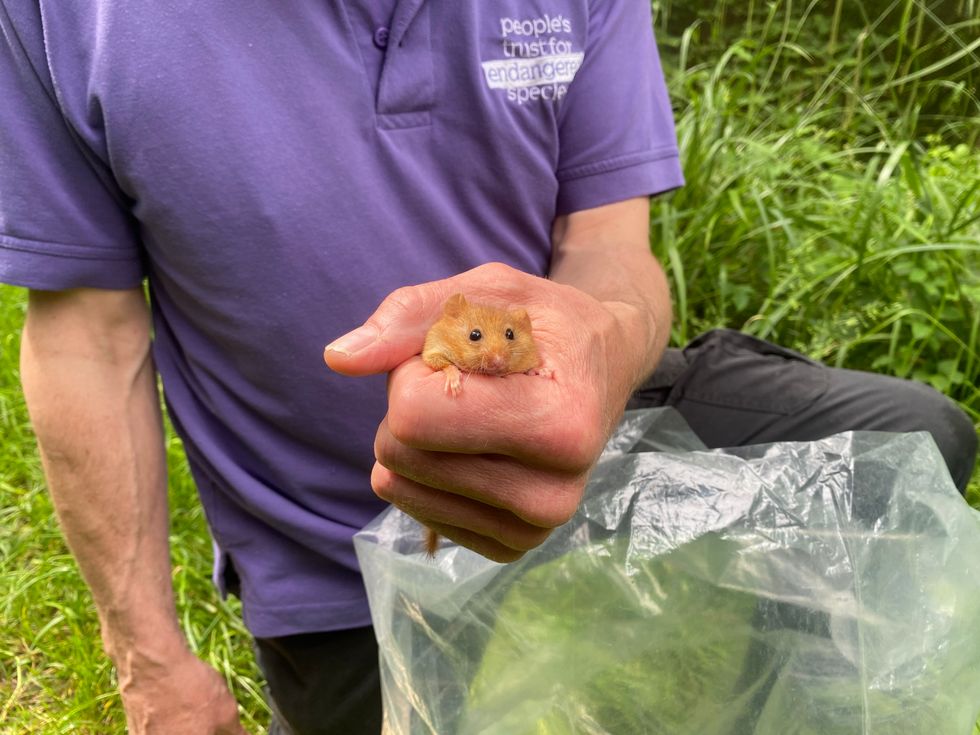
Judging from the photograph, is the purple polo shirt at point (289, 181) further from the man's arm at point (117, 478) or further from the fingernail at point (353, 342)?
the fingernail at point (353, 342)

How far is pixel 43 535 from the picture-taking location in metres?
2.84

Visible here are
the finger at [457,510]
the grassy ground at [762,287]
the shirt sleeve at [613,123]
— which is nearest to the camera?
the finger at [457,510]

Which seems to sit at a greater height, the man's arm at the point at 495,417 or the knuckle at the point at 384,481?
the man's arm at the point at 495,417

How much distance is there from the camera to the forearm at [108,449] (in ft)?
5.27

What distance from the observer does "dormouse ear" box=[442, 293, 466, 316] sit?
1.04 m

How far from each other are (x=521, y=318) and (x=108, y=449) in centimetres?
108

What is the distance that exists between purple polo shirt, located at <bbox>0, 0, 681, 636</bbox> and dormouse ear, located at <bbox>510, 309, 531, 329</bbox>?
2.00ft

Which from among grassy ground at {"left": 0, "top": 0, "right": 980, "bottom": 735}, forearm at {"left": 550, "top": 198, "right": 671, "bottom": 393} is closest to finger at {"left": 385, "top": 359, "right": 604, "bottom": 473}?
forearm at {"left": 550, "top": 198, "right": 671, "bottom": 393}

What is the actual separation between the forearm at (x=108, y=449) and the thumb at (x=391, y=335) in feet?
2.74

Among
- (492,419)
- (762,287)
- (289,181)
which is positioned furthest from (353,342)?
(762,287)

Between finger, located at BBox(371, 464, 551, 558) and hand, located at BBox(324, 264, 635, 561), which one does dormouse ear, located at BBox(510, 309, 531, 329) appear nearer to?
hand, located at BBox(324, 264, 635, 561)

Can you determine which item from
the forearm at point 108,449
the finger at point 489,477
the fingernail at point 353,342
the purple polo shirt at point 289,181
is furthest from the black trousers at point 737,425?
the fingernail at point 353,342

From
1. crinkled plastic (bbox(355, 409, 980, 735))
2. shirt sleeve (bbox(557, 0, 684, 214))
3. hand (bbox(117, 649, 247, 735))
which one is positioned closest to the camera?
crinkled plastic (bbox(355, 409, 980, 735))

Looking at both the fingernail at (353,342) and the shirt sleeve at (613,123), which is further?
the shirt sleeve at (613,123)
